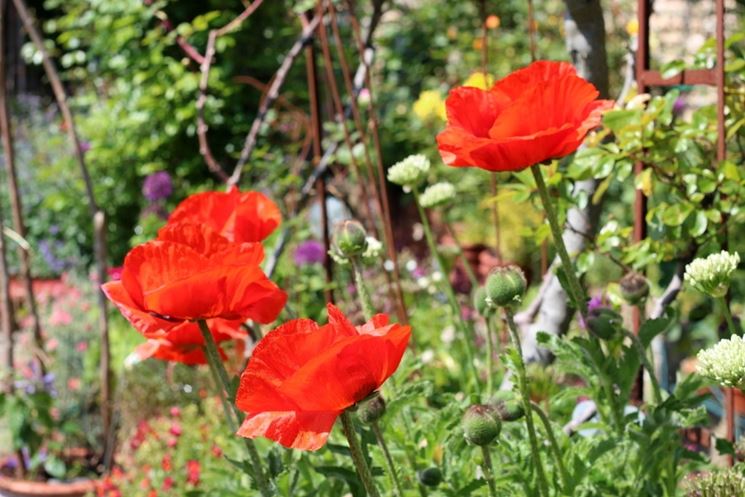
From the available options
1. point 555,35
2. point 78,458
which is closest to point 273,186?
point 78,458

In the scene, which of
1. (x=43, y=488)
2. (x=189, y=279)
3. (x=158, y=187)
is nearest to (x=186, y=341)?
(x=189, y=279)

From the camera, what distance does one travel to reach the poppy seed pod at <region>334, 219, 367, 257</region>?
Answer: 120 cm

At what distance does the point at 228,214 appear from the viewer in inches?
48.4

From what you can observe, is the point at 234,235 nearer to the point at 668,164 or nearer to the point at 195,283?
the point at 195,283

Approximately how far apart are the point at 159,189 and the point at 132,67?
1336 millimetres

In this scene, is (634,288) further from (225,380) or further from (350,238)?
(225,380)

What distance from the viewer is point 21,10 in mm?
2818

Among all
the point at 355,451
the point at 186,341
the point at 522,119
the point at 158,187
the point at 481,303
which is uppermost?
the point at 522,119

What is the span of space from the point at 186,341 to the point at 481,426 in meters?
0.44

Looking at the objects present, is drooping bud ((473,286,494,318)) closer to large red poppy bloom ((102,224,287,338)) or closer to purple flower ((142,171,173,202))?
large red poppy bloom ((102,224,287,338))

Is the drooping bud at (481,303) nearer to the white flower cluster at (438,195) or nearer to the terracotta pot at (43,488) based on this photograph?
the white flower cluster at (438,195)

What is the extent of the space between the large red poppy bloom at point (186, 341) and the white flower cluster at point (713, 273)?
0.48 metres

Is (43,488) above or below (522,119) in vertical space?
below

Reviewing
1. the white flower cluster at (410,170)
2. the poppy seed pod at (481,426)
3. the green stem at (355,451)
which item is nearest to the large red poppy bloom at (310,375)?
the green stem at (355,451)
